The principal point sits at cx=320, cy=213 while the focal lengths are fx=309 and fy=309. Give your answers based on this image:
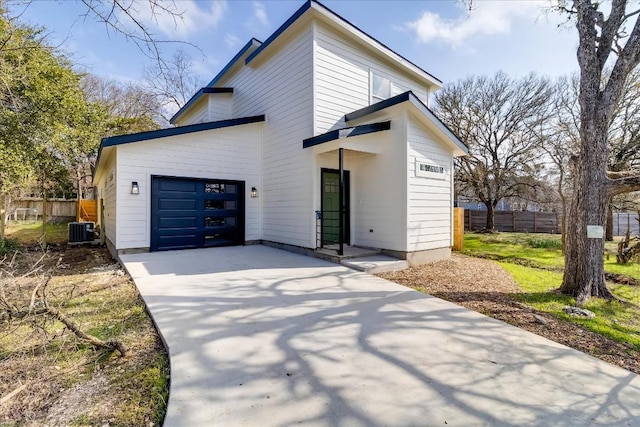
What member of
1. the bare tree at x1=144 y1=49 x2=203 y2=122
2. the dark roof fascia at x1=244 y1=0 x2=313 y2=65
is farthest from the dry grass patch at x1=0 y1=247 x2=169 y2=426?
the bare tree at x1=144 y1=49 x2=203 y2=122

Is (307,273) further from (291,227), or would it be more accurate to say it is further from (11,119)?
(11,119)

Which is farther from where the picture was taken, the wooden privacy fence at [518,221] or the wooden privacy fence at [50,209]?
the wooden privacy fence at [50,209]

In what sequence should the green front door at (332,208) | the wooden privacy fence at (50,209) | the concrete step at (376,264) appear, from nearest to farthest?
the concrete step at (376,264) → the green front door at (332,208) → the wooden privacy fence at (50,209)

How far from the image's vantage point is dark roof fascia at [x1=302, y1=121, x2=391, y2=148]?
656cm

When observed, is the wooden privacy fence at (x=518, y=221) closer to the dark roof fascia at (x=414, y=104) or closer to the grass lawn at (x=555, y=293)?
the grass lawn at (x=555, y=293)

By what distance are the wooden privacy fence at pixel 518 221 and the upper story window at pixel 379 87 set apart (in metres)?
13.4

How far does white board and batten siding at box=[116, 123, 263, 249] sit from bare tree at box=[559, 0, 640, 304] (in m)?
7.45

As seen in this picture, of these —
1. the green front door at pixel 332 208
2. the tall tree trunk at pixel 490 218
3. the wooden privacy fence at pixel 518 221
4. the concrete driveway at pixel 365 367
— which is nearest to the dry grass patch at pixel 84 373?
the concrete driveway at pixel 365 367

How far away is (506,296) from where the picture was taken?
15.6ft

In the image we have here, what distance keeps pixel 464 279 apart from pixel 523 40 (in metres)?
6.11

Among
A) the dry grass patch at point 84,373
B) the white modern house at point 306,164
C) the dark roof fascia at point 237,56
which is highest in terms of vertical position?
the dark roof fascia at point 237,56

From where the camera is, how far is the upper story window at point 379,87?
8836mm

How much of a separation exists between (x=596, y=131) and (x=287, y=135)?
246 inches

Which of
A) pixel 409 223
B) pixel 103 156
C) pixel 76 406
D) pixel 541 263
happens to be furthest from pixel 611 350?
pixel 103 156
